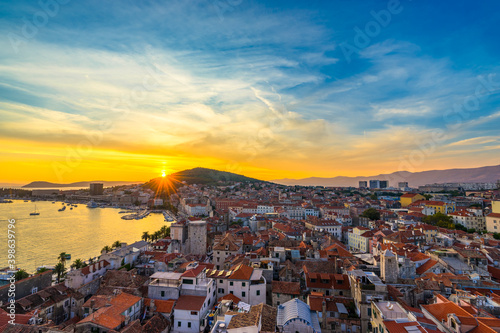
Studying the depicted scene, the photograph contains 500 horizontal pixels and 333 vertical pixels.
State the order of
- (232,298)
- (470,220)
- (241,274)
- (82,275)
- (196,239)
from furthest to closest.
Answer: (470,220) < (196,239) < (82,275) < (241,274) < (232,298)

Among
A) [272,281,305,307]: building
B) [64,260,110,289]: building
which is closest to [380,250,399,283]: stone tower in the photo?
[272,281,305,307]: building

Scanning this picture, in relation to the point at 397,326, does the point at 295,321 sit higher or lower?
lower

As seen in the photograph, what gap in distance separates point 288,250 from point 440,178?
186 metres

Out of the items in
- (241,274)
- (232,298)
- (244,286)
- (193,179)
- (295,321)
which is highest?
(193,179)

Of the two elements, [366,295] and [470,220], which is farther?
[470,220]

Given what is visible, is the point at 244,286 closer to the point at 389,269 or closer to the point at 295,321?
the point at 295,321

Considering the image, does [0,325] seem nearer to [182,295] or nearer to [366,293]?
[182,295]

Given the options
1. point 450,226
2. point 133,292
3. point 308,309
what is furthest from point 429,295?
point 450,226

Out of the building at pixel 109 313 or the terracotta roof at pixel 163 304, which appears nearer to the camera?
the building at pixel 109 313

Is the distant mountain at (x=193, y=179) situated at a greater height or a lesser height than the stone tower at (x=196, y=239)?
greater

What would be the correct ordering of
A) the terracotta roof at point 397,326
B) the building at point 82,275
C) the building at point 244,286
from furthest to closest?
the building at point 82,275 < the building at point 244,286 < the terracotta roof at point 397,326

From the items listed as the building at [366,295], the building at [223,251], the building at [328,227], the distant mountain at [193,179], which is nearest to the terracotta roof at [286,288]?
the building at [366,295]

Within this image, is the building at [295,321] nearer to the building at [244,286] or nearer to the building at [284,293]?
the building at [284,293]

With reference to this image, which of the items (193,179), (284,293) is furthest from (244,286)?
(193,179)
